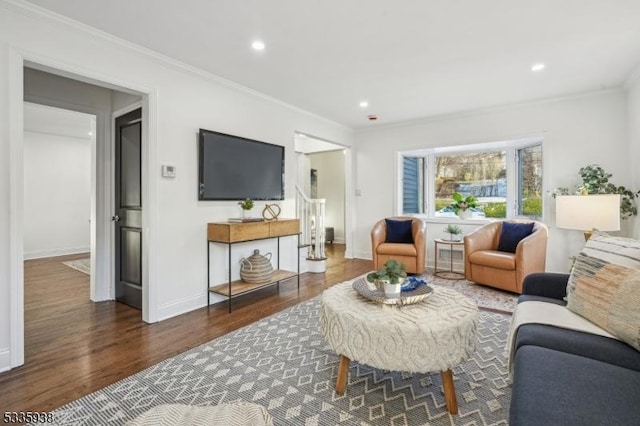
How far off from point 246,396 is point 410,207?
472cm

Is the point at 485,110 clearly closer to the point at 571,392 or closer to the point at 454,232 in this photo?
the point at 454,232

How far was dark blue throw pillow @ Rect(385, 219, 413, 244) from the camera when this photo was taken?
484 centimetres

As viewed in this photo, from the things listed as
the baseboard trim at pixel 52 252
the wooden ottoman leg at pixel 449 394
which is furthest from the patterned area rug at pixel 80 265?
the wooden ottoman leg at pixel 449 394

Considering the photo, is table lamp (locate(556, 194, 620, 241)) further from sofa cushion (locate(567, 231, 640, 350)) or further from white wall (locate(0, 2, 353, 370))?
white wall (locate(0, 2, 353, 370))

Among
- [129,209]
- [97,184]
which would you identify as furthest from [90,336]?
[97,184]

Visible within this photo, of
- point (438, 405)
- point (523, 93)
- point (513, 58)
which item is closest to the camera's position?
point (438, 405)

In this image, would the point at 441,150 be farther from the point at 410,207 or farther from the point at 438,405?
the point at 438,405

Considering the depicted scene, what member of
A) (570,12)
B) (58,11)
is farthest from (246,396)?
(570,12)

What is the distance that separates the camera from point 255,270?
3.57m

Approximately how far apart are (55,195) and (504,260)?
818cm

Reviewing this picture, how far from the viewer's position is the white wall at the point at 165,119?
2.13 meters

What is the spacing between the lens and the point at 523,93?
13.4 feet

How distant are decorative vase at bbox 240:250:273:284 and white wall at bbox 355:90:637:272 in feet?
9.93

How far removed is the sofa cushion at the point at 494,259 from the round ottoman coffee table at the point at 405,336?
7.17 feet
